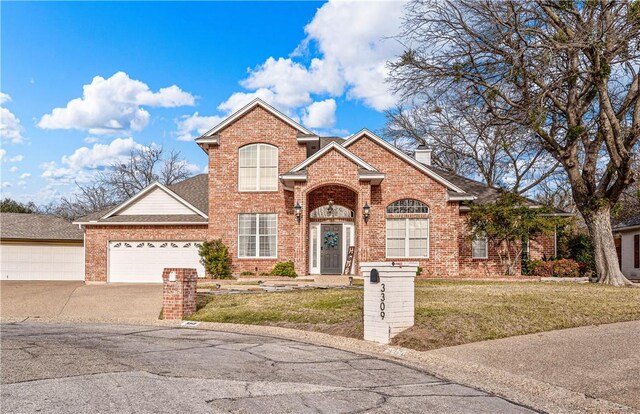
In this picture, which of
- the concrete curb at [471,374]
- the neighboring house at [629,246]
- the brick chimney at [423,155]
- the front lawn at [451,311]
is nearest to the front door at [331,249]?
the brick chimney at [423,155]

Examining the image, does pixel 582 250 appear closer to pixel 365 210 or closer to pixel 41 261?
pixel 365 210

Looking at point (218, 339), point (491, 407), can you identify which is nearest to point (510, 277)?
point (218, 339)

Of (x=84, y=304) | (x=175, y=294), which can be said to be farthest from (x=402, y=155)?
(x=84, y=304)

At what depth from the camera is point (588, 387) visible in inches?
299

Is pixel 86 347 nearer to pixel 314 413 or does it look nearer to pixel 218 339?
pixel 218 339

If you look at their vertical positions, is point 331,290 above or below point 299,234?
below

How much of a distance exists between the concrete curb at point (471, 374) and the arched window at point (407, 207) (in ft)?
40.2

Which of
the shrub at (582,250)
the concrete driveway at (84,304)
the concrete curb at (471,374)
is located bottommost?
the concrete curb at (471,374)

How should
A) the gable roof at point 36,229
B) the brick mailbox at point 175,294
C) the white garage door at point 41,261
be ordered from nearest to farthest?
the brick mailbox at point 175,294
the white garage door at point 41,261
the gable roof at point 36,229

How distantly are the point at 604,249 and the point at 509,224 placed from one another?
3.98 metres

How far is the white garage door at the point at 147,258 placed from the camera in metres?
25.3

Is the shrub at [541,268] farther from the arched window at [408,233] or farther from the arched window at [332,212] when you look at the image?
the arched window at [332,212]

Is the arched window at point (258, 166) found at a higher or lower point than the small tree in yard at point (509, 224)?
higher

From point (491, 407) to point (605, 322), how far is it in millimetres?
7117
